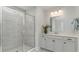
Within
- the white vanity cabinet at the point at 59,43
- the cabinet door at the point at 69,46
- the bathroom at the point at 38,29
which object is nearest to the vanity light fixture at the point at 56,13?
the bathroom at the point at 38,29

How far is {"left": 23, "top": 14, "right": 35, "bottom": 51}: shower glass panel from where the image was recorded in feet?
9.81

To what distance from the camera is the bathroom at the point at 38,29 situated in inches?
94.5

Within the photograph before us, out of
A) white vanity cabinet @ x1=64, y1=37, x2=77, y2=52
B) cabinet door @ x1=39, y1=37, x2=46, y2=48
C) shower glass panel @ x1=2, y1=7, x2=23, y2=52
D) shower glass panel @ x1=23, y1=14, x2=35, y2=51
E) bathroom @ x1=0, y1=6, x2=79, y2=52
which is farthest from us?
cabinet door @ x1=39, y1=37, x2=46, y2=48

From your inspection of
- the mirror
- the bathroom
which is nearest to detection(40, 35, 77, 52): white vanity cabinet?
the bathroom

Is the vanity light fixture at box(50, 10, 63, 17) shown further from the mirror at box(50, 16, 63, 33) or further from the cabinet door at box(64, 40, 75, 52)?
the cabinet door at box(64, 40, 75, 52)

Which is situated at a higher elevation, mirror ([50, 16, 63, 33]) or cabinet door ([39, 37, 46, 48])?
mirror ([50, 16, 63, 33])

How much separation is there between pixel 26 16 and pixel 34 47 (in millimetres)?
1449

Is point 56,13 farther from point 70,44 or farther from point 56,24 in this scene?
point 70,44

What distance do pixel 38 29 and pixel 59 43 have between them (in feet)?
4.13

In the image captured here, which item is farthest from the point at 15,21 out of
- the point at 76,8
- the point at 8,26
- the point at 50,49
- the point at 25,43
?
the point at 76,8

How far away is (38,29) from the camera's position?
343cm

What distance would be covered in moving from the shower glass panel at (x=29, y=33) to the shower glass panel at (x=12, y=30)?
0.68 feet

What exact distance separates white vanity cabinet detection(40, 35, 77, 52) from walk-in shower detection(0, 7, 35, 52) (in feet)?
2.19
